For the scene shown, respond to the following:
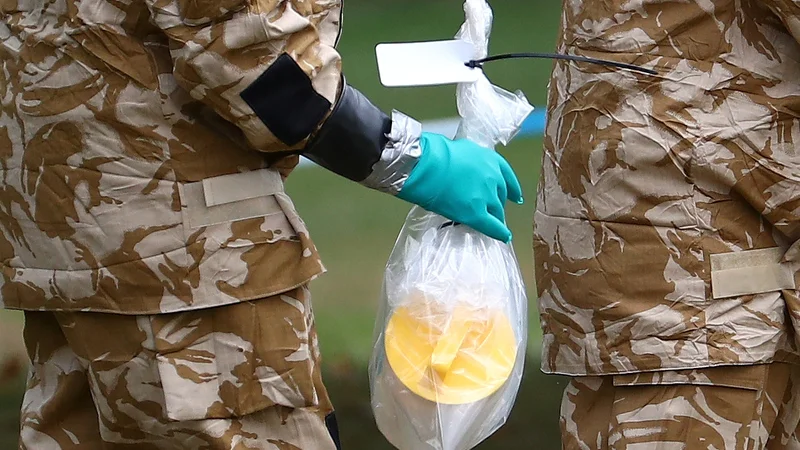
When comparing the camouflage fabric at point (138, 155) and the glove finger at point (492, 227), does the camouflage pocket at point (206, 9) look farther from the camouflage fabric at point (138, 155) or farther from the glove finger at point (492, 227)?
the glove finger at point (492, 227)

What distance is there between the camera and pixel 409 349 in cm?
Result: 157

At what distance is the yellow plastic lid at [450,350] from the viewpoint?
1.52 meters

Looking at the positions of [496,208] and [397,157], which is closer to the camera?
[397,157]

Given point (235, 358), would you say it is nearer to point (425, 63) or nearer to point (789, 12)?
point (425, 63)

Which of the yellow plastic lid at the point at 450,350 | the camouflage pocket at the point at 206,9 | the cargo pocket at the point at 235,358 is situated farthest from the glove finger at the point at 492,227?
the camouflage pocket at the point at 206,9

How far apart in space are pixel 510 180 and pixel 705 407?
50 centimetres

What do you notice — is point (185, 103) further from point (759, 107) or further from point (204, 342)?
point (759, 107)

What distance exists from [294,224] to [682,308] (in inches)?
20.2

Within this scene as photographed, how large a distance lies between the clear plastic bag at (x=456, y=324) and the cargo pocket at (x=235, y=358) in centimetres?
20

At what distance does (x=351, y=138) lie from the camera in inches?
55.8

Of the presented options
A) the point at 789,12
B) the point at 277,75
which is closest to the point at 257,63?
the point at 277,75

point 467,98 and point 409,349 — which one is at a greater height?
point 467,98

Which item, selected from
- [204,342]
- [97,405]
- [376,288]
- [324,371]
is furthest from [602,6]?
[376,288]

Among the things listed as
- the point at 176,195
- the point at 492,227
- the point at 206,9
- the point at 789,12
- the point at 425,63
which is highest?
the point at 789,12
